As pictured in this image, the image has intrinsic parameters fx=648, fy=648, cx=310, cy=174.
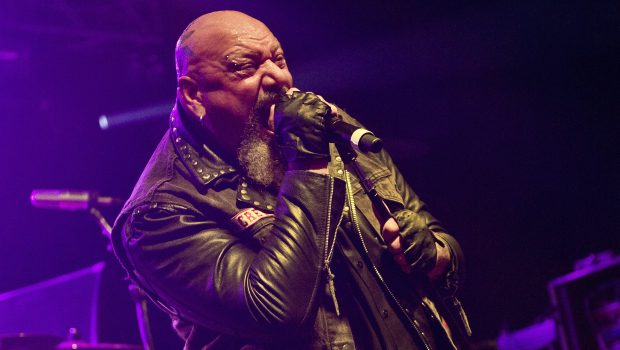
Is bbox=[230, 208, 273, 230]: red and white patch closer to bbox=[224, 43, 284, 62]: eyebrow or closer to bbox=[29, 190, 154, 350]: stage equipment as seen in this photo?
bbox=[224, 43, 284, 62]: eyebrow

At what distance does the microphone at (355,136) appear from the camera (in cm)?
190

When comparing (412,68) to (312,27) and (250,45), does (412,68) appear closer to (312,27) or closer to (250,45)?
(312,27)

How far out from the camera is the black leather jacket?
202cm

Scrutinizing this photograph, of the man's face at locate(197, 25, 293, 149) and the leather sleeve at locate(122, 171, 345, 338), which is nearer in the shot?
the leather sleeve at locate(122, 171, 345, 338)

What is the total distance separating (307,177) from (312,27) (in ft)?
12.5

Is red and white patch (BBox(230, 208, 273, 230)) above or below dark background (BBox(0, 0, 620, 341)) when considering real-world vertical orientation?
above

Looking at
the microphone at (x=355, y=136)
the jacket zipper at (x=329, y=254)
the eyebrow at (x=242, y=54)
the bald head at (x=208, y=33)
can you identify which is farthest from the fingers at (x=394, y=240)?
the bald head at (x=208, y=33)

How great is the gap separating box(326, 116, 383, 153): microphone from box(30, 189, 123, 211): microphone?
2323 mm

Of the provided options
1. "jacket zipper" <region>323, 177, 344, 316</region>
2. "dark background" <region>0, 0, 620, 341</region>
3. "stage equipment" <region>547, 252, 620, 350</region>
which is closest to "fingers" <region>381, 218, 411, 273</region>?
"jacket zipper" <region>323, 177, 344, 316</region>

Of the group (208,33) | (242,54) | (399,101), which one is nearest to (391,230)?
(242,54)

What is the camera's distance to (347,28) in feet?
18.6

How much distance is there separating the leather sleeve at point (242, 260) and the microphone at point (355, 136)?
17 cm

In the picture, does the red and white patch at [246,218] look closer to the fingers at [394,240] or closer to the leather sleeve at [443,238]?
the fingers at [394,240]

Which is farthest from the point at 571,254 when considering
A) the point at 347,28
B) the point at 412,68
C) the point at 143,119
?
the point at 143,119
